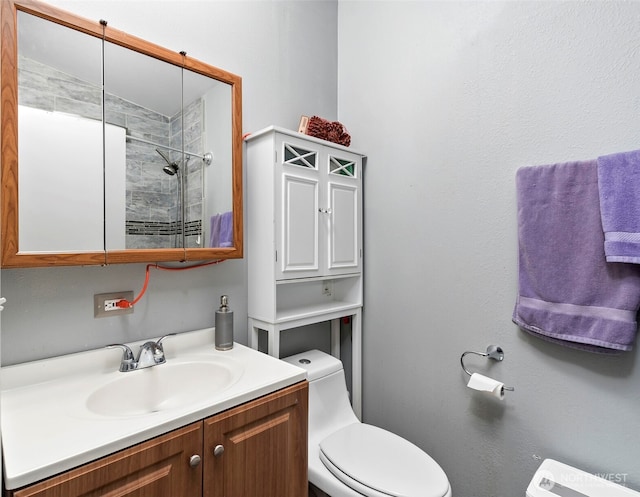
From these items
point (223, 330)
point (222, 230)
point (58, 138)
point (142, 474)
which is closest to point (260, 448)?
point (142, 474)

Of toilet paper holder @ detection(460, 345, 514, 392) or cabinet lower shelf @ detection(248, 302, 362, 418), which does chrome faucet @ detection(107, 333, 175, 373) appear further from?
toilet paper holder @ detection(460, 345, 514, 392)

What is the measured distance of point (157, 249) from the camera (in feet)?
3.93

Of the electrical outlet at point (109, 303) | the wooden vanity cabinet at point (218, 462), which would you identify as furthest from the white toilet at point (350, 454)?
the electrical outlet at point (109, 303)

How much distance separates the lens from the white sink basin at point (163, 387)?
1.04m

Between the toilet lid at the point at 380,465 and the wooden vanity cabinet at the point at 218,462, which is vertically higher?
the wooden vanity cabinet at the point at 218,462

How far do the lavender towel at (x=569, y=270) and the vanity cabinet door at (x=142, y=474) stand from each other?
122cm

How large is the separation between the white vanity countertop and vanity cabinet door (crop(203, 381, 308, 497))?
0.04 metres

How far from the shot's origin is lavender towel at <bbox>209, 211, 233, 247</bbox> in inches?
53.4

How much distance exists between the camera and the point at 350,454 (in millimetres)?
1329

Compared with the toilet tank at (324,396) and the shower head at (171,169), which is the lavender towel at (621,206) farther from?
the shower head at (171,169)

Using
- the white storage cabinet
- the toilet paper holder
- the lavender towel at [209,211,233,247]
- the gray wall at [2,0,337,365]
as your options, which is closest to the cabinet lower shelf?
the white storage cabinet

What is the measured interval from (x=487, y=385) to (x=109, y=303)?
1450 millimetres

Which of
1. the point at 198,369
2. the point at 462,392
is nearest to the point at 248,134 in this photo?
the point at 198,369

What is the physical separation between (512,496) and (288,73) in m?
2.15
